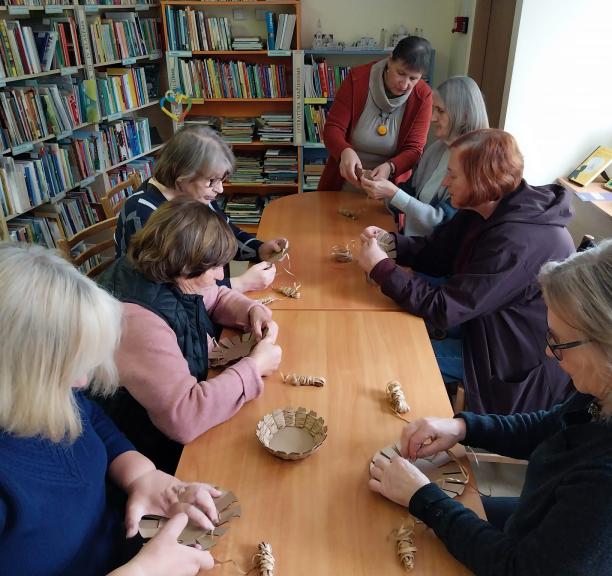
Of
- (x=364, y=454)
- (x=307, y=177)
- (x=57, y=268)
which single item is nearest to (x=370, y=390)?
(x=364, y=454)

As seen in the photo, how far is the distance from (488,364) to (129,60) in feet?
11.6

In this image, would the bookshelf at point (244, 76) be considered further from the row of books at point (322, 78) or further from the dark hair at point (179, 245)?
the dark hair at point (179, 245)

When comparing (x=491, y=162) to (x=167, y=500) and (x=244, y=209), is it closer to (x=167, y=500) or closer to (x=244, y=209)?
(x=167, y=500)

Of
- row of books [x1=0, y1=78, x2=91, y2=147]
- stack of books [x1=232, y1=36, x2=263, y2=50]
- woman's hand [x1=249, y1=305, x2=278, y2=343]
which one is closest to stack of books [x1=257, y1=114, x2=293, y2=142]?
stack of books [x1=232, y1=36, x2=263, y2=50]

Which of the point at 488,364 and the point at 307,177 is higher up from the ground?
the point at 488,364

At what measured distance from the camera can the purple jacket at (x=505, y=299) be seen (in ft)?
5.20

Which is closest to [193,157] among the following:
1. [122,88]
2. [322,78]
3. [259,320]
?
[259,320]

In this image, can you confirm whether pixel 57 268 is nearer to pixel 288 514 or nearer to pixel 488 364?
pixel 288 514

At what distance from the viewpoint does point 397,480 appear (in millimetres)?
1008

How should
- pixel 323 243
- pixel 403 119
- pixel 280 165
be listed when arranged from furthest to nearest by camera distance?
pixel 280 165 → pixel 403 119 → pixel 323 243

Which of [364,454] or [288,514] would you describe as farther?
[364,454]

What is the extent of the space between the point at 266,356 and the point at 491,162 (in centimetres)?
92

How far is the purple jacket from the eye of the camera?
5.20 ft

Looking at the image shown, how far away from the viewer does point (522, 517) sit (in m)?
0.95
